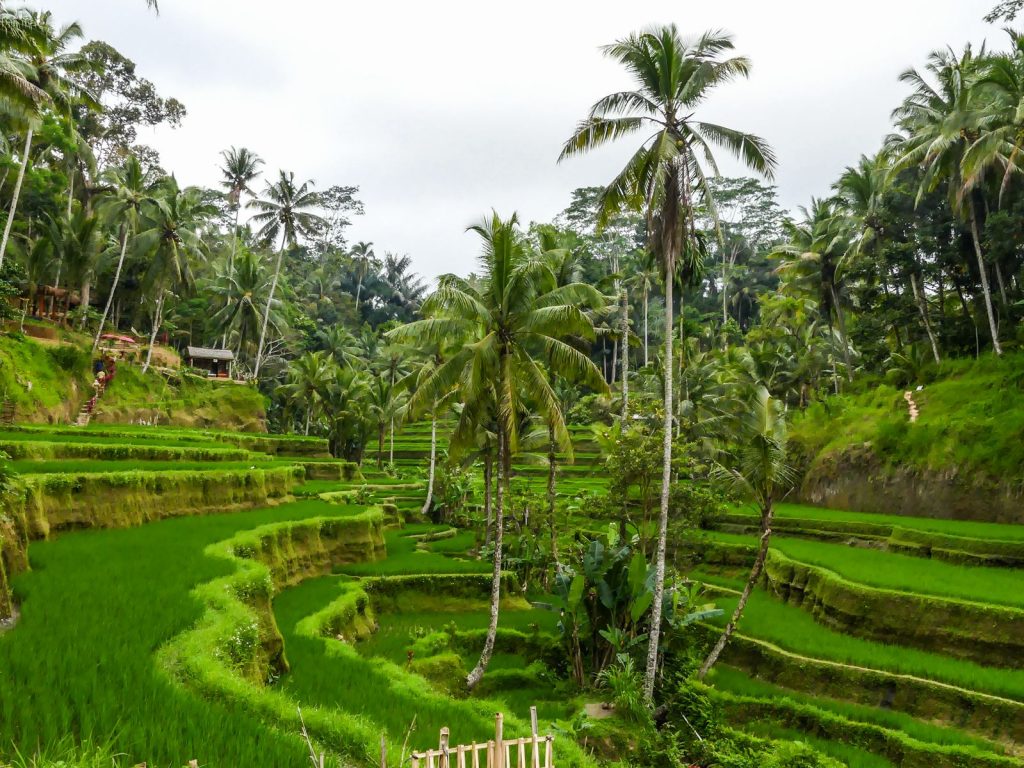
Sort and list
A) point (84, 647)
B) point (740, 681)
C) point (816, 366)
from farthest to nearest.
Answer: point (816, 366)
point (740, 681)
point (84, 647)

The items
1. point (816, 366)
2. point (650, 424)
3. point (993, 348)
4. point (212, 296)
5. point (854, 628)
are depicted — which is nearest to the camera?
point (854, 628)

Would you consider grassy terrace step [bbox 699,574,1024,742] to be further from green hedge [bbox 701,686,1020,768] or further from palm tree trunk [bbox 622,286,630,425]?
palm tree trunk [bbox 622,286,630,425]

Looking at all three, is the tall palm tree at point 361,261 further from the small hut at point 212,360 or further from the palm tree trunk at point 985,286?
the palm tree trunk at point 985,286

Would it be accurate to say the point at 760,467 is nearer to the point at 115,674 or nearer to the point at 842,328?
the point at 115,674

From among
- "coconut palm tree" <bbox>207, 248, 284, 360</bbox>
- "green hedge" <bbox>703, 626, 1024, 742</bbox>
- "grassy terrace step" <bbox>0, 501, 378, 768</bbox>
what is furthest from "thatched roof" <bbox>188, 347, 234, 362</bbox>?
"green hedge" <bbox>703, 626, 1024, 742</bbox>

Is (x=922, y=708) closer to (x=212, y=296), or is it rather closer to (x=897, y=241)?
(x=897, y=241)

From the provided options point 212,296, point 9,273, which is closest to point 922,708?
point 9,273

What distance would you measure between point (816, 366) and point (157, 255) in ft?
134

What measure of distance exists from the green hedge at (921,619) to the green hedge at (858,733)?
12.0 ft

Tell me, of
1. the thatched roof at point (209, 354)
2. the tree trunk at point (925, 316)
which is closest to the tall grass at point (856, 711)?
the tree trunk at point (925, 316)

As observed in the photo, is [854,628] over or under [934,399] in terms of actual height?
under

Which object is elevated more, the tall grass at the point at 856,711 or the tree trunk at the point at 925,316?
the tree trunk at the point at 925,316

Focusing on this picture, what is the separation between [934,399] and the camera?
2873 cm

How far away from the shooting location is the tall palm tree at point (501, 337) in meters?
15.1
